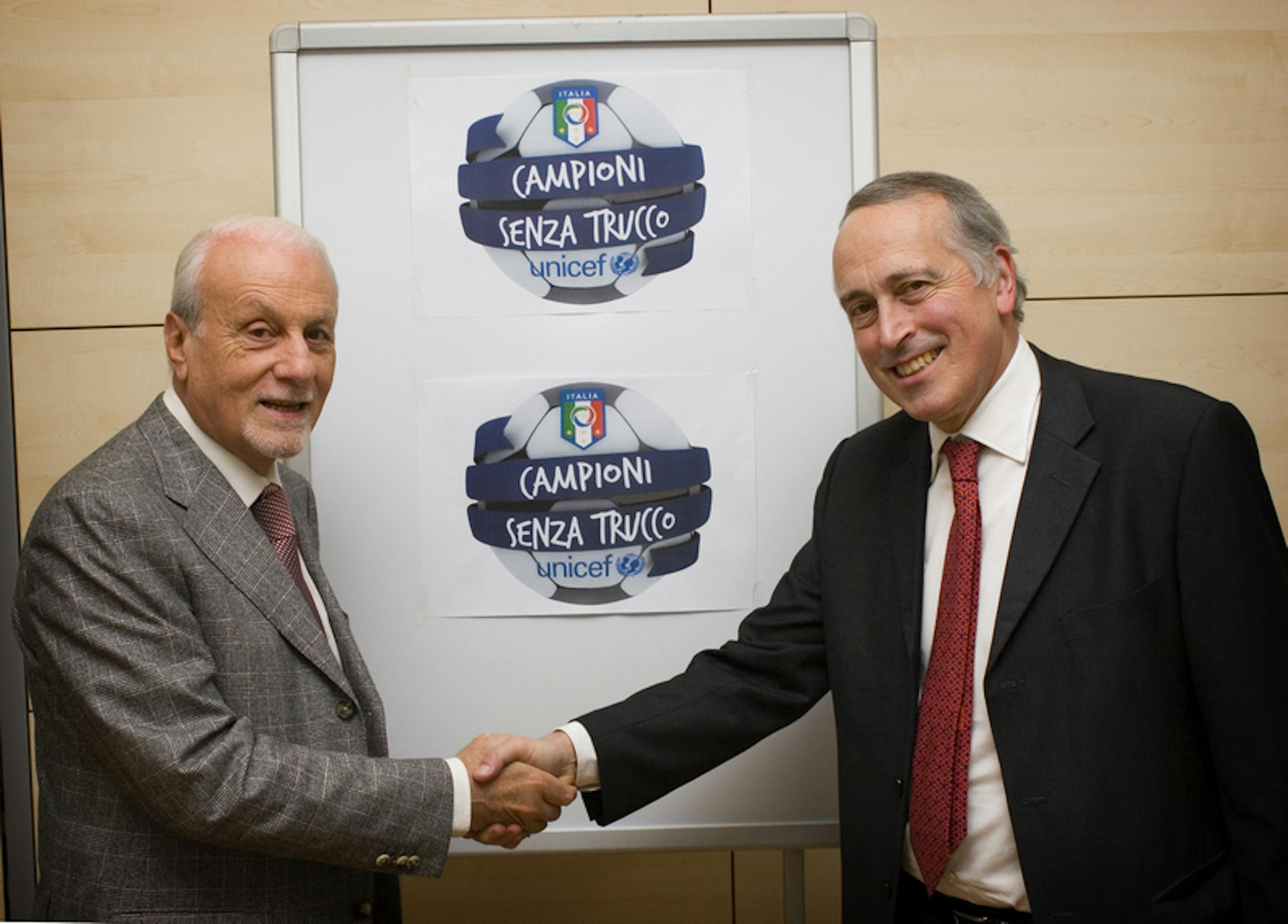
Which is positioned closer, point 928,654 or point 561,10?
point 928,654

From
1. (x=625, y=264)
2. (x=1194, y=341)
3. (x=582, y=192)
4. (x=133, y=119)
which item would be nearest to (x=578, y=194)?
(x=582, y=192)

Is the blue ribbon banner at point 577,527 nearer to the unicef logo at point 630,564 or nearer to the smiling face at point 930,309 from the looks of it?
the unicef logo at point 630,564

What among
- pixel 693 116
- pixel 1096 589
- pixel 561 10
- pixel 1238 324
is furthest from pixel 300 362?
pixel 1238 324

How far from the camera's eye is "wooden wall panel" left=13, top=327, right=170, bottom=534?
210 centimetres

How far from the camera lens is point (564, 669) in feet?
6.18

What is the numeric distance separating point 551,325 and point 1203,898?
1.37 m

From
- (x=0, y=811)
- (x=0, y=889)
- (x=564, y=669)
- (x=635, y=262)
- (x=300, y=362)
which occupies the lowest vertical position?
(x=0, y=889)

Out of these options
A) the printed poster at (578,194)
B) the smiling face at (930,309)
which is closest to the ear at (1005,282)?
the smiling face at (930,309)

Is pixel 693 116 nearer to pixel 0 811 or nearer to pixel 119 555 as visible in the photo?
pixel 119 555

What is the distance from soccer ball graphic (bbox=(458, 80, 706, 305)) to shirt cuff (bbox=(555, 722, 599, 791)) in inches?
30.8

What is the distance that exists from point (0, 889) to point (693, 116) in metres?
2.17

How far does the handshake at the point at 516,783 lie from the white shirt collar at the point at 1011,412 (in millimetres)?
866

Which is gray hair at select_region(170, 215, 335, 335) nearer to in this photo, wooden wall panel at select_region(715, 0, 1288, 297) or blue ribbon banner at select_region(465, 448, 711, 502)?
blue ribbon banner at select_region(465, 448, 711, 502)

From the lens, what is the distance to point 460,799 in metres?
1.56
